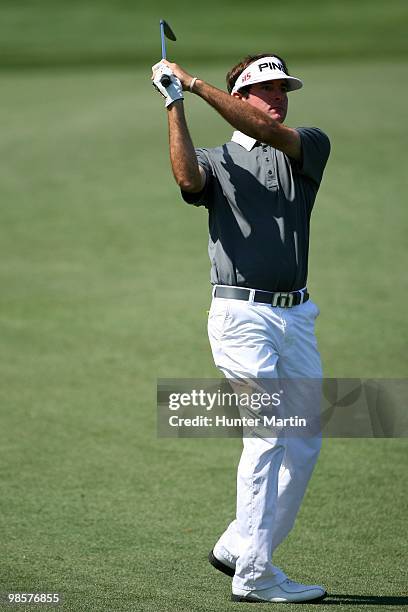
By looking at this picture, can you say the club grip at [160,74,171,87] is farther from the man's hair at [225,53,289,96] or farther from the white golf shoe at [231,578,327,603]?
the white golf shoe at [231,578,327,603]

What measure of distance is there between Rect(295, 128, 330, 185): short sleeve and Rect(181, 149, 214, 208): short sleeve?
15.5 inches

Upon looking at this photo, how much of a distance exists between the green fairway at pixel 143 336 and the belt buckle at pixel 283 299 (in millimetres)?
1306

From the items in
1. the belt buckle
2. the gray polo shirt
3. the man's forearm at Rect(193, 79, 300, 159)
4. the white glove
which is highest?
the white glove

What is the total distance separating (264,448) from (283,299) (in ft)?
2.18

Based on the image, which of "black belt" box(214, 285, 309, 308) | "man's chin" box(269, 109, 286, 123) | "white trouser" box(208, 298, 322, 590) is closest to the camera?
"white trouser" box(208, 298, 322, 590)

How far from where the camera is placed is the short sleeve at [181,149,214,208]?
16.4 ft

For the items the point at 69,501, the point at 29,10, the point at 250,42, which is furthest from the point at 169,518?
the point at 29,10

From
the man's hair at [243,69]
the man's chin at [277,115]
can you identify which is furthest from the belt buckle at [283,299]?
the man's hair at [243,69]

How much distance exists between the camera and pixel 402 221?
13.2m

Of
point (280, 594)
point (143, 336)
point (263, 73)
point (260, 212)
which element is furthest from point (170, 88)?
point (143, 336)

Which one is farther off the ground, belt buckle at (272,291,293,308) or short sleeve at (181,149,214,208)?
short sleeve at (181,149,214,208)

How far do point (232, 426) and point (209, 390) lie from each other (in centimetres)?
78

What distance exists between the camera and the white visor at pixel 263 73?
16.6 feet

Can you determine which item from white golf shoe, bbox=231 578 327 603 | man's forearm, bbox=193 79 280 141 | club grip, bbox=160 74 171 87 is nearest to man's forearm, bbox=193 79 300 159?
man's forearm, bbox=193 79 280 141
